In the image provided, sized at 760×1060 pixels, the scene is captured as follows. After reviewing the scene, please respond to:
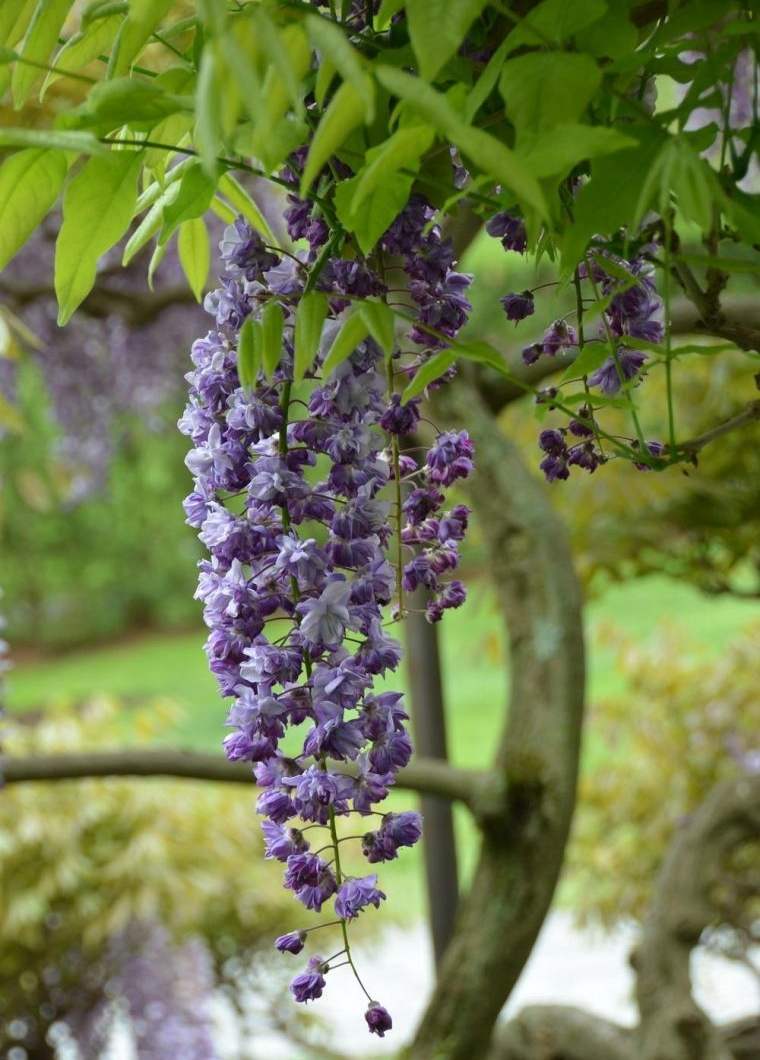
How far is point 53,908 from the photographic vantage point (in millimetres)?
2660

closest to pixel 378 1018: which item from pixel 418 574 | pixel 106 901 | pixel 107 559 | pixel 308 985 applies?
pixel 308 985

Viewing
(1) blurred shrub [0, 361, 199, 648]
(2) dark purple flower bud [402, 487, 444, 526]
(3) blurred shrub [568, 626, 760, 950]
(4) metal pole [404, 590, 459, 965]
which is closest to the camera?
(2) dark purple flower bud [402, 487, 444, 526]

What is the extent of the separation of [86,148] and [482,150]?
104 mm

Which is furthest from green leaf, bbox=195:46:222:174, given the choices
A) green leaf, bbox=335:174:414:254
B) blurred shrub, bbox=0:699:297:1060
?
blurred shrub, bbox=0:699:297:1060

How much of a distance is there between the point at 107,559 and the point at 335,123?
766 cm

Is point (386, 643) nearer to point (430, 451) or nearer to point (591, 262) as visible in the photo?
point (430, 451)

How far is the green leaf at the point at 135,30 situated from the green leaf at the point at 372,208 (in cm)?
7

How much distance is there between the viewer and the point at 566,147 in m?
0.34

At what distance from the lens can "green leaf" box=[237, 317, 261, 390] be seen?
15.8 inches

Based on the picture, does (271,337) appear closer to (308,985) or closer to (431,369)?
(431,369)

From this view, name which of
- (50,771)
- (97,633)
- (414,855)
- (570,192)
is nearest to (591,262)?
(570,192)

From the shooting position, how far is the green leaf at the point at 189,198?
425 mm

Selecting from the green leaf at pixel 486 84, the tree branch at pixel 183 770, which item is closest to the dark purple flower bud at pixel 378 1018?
the green leaf at pixel 486 84

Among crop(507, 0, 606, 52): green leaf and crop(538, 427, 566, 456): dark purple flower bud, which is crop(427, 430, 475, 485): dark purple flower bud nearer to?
crop(538, 427, 566, 456): dark purple flower bud
